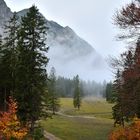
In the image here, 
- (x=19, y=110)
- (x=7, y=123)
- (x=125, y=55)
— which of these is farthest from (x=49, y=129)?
(x=125, y=55)

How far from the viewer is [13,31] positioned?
6450cm

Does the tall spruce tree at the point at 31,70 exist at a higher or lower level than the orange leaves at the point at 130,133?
higher

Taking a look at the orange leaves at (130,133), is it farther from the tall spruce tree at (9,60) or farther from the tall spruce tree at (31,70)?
the tall spruce tree at (9,60)

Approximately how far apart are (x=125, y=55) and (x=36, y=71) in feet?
79.1

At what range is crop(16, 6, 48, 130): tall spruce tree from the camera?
151ft

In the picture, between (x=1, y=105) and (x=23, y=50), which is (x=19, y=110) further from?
(x=1, y=105)

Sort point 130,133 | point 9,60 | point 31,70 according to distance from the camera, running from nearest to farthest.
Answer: point 130,133 < point 31,70 < point 9,60

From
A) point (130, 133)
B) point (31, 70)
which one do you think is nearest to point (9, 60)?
point (31, 70)

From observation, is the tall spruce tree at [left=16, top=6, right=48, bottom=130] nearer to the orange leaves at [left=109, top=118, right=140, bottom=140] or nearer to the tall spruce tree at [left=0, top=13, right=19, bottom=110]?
the tall spruce tree at [left=0, top=13, right=19, bottom=110]

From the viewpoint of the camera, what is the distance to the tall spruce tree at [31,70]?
4600 centimetres

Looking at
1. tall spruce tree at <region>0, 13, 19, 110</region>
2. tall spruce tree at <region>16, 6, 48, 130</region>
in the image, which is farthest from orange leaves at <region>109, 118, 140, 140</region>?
tall spruce tree at <region>0, 13, 19, 110</region>

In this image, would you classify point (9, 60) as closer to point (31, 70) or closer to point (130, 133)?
point (31, 70)

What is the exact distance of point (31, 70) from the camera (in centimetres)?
4681

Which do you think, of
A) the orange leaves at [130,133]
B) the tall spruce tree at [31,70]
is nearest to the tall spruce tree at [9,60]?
the tall spruce tree at [31,70]
